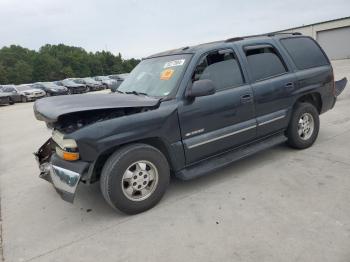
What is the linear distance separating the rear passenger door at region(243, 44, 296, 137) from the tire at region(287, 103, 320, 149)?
19 centimetres

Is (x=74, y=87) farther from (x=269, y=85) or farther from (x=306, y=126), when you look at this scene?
(x=269, y=85)

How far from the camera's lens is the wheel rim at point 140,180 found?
3.61 metres

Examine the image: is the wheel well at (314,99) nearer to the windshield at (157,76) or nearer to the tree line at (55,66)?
the windshield at (157,76)

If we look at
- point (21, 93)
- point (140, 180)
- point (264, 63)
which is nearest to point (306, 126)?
point (264, 63)

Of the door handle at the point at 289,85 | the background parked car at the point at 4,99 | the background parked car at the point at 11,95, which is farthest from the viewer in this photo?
the background parked car at the point at 11,95

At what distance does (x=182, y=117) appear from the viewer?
386 centimetres

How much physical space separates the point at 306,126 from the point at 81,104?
3558 mm

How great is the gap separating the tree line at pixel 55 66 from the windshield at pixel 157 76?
2430 inches

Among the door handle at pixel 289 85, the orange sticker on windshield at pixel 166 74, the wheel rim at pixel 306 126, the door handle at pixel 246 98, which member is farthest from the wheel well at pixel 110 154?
the wheel rim at pixel 306 126

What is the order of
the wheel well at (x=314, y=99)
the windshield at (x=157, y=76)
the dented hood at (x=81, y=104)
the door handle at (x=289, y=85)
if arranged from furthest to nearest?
the wheel well at (x=314, y=99) → the door handle at (x=289, y=85) → the windshield at (x=157, y=76) → the dented hood at (x=81, y=104)

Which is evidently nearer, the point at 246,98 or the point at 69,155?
the point at 69,155

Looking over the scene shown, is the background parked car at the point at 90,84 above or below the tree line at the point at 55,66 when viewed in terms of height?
below

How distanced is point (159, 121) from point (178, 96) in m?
0.41

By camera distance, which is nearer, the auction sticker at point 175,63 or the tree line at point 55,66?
the auction sticker at point 175,63
